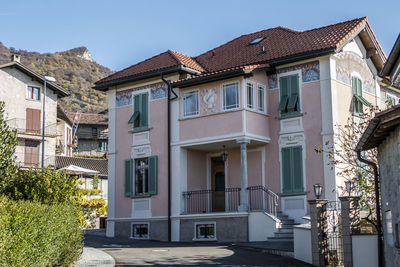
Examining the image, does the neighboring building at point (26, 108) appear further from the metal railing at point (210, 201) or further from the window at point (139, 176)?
the metal railing at point (210, 201)

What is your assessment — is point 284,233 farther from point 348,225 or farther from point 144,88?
point 144,88

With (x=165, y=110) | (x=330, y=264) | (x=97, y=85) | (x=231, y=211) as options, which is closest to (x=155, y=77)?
(x=165, y=110)

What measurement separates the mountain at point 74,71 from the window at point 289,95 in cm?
6593

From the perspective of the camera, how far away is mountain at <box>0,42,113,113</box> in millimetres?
91812

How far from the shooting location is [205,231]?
22750 millimetres

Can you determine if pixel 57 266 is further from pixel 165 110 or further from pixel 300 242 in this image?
pixel 165 110

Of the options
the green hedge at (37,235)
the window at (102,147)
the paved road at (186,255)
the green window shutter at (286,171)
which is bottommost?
the paved road at (186,255)

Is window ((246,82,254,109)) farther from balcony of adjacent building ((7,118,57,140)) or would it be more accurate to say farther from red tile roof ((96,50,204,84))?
balcony of adjacent building ((7,118,57,140))

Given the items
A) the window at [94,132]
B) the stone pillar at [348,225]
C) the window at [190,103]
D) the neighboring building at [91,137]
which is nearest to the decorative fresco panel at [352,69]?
the window at [190,103]

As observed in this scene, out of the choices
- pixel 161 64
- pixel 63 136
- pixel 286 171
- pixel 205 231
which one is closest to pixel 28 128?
pixel 63 136

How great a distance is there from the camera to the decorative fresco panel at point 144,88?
24984mm

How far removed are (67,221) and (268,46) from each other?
14430 millimetres

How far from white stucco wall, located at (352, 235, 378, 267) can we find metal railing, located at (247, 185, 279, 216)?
25.4ft

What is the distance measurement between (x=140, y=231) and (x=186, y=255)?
766 cm
